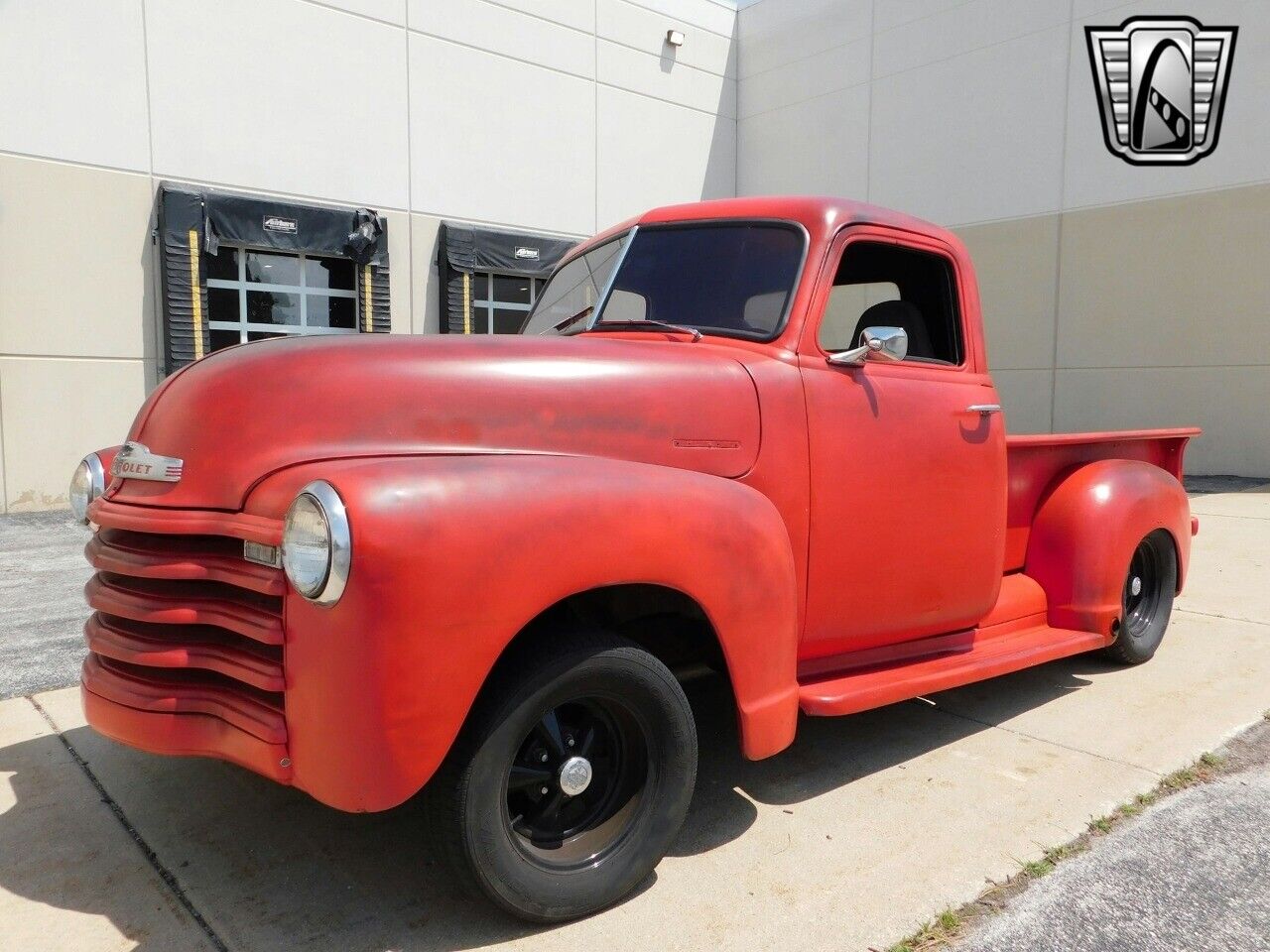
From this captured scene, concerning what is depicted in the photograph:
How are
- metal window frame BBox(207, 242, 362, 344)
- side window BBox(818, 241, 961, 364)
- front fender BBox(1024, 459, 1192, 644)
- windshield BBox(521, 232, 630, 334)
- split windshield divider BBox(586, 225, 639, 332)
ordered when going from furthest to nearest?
1. metal window frame BBox(207, 242, 362, 344)
2. front fender BBox(1024, 459, 1192, 644)
3. side window BBox(818, 241, 961, 364)
4. windshield BBox(521, 232, 630, 334)
5. split windshield divider BBox(586, 225, 639, 332)

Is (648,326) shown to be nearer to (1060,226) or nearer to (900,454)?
(900,454)

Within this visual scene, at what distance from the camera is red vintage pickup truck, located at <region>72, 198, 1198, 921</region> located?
6.48 ft

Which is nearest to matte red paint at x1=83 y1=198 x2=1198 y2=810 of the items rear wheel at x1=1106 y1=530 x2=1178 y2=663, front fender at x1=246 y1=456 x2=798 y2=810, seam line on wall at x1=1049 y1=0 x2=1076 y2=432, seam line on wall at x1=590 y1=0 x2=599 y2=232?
front fender at x1=246 y1=456 x2=798 y2=810

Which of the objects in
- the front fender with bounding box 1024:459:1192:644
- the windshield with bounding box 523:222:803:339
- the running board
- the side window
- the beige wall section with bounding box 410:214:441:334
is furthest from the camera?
the beige wall section with bounding box 410:214:441:334

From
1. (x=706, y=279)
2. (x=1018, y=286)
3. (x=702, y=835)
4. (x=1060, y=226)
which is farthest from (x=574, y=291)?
(x=1018, y=286)

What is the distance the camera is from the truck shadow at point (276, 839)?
227 cm

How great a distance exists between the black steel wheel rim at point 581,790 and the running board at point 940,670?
25.9 inches

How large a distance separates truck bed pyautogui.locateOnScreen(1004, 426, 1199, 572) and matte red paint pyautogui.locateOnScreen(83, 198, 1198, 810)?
1.69 ft

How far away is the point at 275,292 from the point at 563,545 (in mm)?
8962

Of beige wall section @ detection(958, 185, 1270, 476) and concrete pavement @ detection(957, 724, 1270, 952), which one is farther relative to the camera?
beige wall section @ detection(958, 185, 1270, 476)

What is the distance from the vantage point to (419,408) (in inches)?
90.0

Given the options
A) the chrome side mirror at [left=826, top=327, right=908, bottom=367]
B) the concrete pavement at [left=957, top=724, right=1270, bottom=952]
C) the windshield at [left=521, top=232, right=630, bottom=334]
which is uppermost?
the windshield at [left=521, top=232, right=630, bottom=334]

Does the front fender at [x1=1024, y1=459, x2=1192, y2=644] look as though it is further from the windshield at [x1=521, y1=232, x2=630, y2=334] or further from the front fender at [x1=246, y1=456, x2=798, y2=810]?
the front fender at [x1=246, y1=456, x2=798, y2=810]

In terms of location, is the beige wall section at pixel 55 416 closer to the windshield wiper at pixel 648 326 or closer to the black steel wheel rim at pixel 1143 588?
the windshield wiper at pixel 648 326
